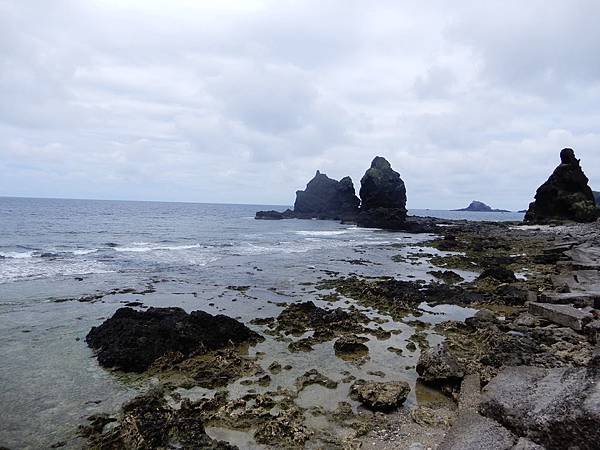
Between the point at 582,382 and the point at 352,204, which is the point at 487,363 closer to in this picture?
the point at 582,382

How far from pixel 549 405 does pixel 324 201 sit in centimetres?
11559

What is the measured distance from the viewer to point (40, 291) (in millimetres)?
18609

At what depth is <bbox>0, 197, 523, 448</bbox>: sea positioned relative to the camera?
8344mm

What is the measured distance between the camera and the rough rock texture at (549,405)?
16.8ft

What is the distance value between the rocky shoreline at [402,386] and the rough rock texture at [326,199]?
9851cm

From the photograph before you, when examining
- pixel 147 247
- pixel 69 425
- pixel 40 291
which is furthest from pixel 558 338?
pixel 147 247

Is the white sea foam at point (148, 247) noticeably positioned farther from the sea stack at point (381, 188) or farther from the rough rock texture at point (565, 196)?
the rough rock texture at point (565, 196)

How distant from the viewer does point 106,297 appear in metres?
17.9

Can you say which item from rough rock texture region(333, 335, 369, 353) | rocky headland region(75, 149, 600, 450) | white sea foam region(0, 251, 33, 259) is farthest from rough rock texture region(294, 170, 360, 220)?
rough rock texture region(333, 335, 369, 353)

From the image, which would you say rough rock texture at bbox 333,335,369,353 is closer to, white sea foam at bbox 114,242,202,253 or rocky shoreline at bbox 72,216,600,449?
rocky shoreline at bbox 72,216,600,449

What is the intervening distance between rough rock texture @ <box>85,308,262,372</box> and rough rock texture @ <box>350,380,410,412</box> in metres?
4.79

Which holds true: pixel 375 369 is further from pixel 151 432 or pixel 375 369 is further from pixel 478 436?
pixel 151 432

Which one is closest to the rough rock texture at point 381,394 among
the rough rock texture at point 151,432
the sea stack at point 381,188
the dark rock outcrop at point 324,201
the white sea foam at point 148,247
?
the rough rock texture at point 151,432

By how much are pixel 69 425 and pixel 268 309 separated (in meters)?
9.53
